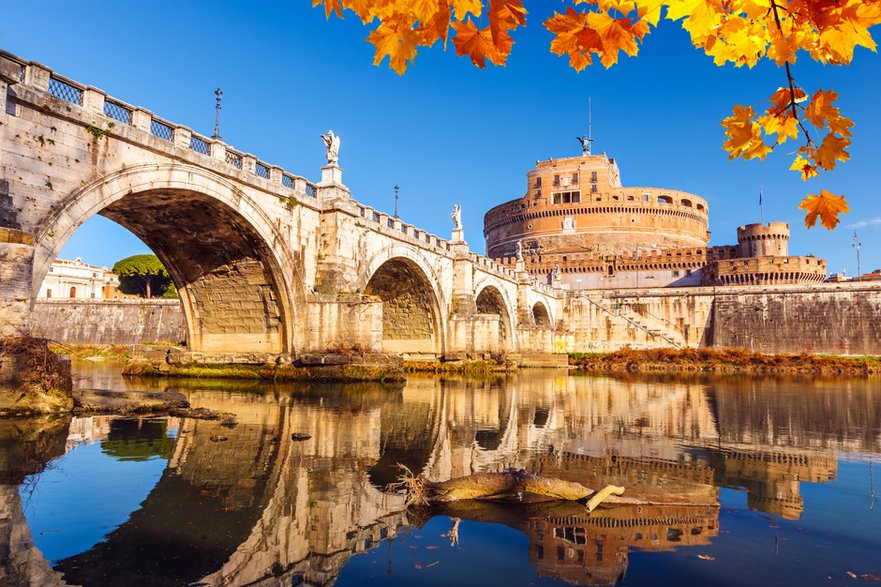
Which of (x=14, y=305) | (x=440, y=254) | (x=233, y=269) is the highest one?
(x=440, y=254)

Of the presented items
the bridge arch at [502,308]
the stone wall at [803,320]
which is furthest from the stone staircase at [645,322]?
the bridge arch at [502,308]

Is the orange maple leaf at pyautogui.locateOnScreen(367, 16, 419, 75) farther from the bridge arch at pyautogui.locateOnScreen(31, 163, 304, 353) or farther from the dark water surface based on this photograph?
the bridge arch at pyautogui.locateOnScreen(31, 163, 304, 353)

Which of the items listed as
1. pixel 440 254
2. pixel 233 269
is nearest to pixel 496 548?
pixel 233 269

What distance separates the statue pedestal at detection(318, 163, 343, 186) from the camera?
22875mm

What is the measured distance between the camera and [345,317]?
21.1m

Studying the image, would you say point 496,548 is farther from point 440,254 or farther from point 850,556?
point 440,254

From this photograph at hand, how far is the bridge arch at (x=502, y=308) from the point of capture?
136 feet

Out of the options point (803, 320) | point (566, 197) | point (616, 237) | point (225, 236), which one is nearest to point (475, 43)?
point (225, 236)

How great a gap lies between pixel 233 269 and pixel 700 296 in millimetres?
43937

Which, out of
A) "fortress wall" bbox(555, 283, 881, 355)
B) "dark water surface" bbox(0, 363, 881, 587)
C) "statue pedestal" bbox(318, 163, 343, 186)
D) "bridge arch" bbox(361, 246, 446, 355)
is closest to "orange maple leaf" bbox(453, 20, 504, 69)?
"dark water surface" bbox(0, 363, 881, 587)

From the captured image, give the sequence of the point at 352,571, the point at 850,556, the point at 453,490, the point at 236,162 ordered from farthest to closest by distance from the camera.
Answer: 1. the point at 236,162
2. the point at 453,490
3. the point at 850,556
4. the point at 352,571

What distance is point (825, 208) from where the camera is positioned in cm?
217

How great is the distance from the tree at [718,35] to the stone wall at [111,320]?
46934 millimetres

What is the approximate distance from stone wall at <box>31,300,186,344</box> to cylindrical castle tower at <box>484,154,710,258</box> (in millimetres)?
46950
